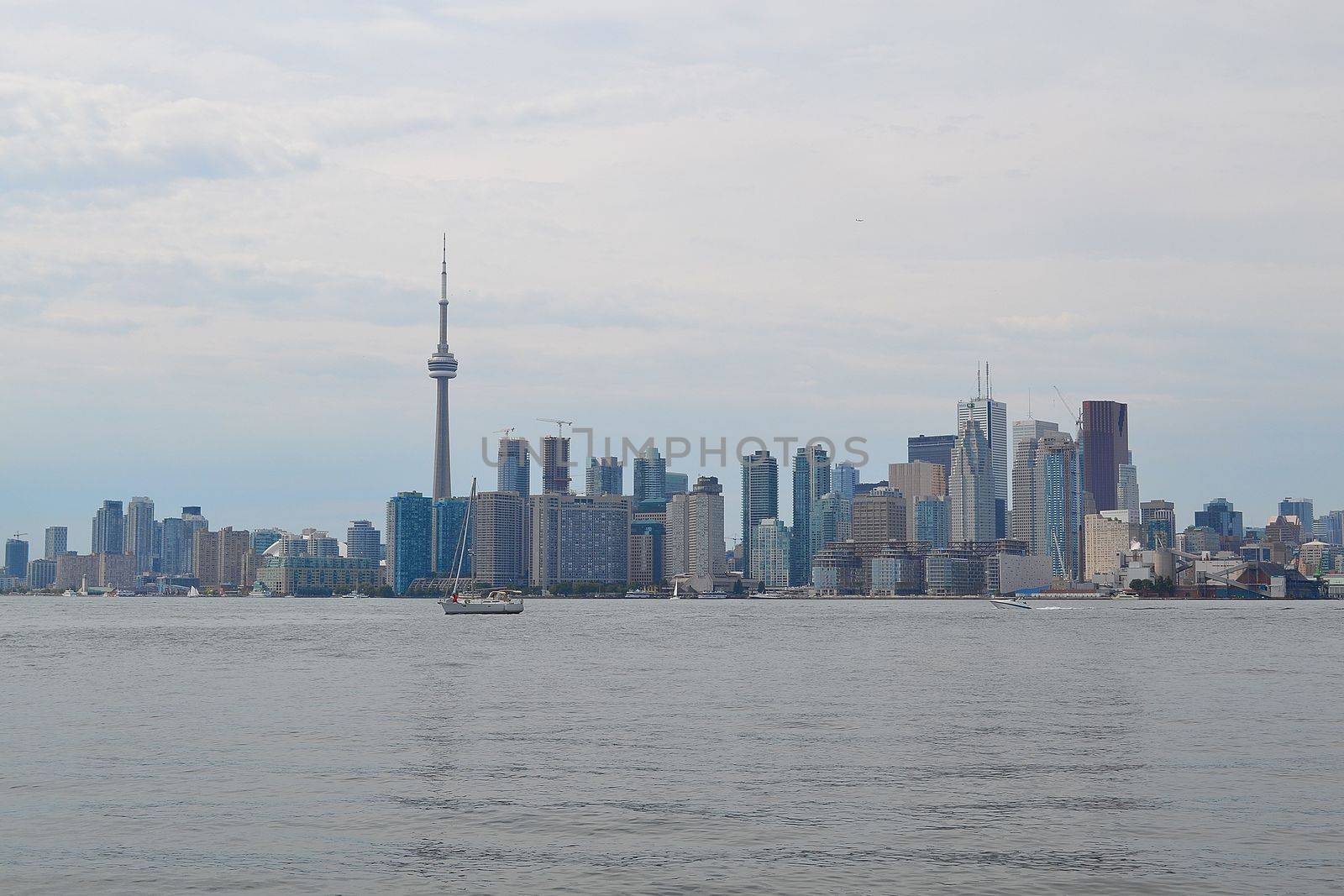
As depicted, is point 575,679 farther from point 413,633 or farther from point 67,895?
point 413,633

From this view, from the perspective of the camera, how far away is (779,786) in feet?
147

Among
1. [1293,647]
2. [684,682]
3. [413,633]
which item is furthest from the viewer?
[413,633]

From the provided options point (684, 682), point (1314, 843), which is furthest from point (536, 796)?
point (684, 682)

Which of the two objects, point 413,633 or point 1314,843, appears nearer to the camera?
point 1314,843

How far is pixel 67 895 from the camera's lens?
104ft

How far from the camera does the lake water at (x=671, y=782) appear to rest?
3381 centimetres

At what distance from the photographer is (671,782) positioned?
150 ft

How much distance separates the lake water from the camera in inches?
1331

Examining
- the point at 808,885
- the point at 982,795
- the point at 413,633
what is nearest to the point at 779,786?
the point at 982,795

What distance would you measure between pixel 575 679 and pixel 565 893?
58312 mm

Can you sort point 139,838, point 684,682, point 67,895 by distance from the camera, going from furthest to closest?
point 684,682 < point 139,838 < point 67,895

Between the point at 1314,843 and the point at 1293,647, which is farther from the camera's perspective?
the point at 1293,647

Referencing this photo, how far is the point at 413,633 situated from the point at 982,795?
13432cm

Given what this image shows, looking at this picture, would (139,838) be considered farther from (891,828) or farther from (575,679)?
(575,679)
